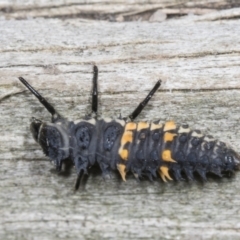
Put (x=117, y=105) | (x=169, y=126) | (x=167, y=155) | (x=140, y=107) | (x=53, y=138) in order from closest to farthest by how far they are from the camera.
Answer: (x=167, y=155), (x=169, y=126), (x=53, y=138), (x=140, y=107), (x=117, y=105)

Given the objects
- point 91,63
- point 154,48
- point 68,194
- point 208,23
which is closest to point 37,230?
point 68,194

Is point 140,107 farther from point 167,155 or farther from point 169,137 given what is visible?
point 167,155

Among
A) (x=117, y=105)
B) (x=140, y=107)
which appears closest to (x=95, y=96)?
(x=117, y=105)

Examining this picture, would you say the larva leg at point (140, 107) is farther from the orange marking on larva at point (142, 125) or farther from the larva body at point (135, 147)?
the orange marking on larva at point (142, 125)

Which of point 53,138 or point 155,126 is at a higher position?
point 155,126

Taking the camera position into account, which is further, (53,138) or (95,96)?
(95,96)

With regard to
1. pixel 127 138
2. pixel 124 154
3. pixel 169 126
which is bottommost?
pixel 124 154

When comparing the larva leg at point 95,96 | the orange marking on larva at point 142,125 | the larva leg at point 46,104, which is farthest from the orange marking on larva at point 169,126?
the larva leg at point 46,104
